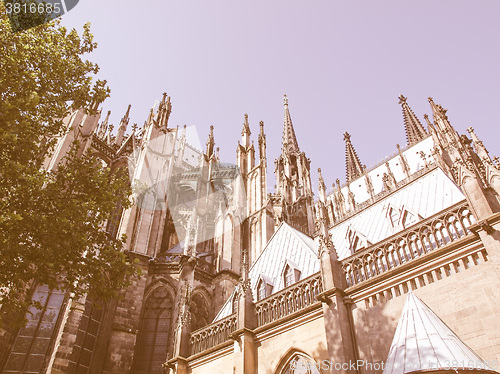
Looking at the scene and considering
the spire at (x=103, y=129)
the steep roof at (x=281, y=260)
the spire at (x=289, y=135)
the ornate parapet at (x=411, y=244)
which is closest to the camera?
the ornate parapet at (x=411, y=244)

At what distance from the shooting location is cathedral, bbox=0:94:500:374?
29.2 feet

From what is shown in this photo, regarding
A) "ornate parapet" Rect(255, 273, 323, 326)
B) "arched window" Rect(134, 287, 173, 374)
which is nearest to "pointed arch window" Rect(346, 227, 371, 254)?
"ornate parapet" Rect(255, 273, 323, 326)

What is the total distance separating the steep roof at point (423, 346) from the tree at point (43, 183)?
6454 mm

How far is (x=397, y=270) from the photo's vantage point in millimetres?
10172

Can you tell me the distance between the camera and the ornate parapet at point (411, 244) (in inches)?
391

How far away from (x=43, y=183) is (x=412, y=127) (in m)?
47.2

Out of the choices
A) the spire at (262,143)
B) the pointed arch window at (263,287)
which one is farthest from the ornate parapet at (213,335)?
the spire at (262,143)

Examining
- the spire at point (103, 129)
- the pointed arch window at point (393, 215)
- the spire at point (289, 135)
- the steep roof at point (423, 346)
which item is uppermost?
the spire at point (289, 135)

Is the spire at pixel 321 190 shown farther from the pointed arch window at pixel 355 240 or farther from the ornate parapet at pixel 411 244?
the ornate parapet at pixel 411 244

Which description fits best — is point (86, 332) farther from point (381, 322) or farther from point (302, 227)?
point (302, 227)

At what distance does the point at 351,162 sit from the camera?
5503cm

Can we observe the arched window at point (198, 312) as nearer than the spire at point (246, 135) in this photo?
Yes

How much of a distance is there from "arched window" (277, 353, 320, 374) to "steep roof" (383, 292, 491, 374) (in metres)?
2.92

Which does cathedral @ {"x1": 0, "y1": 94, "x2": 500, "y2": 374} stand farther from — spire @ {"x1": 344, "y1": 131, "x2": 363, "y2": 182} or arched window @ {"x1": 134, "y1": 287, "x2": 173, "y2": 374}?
spire @ {"x1": 344, "y1": 131, "x2": 363, "y2": 182}
